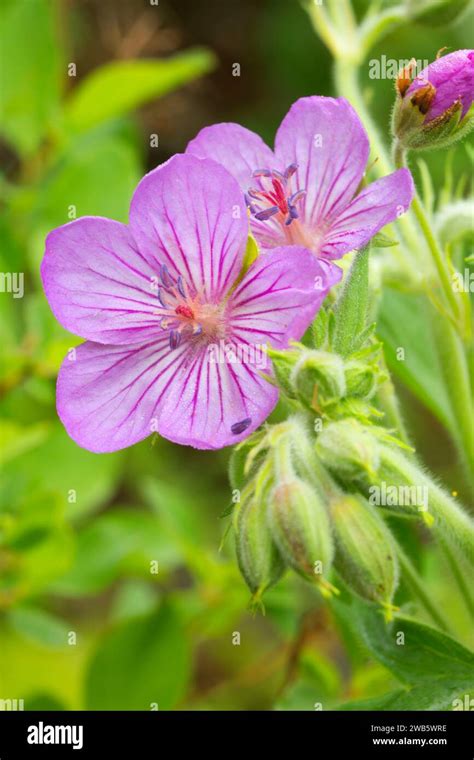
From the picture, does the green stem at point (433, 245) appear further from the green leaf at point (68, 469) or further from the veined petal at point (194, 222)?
the green leaf at point (68, 469)

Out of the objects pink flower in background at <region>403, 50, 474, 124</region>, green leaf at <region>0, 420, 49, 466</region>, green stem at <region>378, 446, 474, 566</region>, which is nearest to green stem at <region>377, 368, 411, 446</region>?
green stem at <region>378, 446, 474, 566</region>

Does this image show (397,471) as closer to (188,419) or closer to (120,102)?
(188,419)

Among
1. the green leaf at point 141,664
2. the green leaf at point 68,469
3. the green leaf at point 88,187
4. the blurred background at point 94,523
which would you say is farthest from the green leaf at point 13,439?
the green leaf at point 88,187

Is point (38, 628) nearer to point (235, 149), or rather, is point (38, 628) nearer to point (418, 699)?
point (418, 699)

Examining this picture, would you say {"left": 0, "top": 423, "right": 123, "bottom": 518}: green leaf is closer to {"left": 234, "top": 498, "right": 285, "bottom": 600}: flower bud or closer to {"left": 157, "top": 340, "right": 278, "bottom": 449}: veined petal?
{"left": 157, "top": 340, "right": 278, "bottom": 449}: veined petal

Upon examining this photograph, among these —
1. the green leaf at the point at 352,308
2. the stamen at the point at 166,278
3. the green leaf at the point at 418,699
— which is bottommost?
the green leaf at the point at 418,699

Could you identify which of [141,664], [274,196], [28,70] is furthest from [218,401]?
[28,70]
